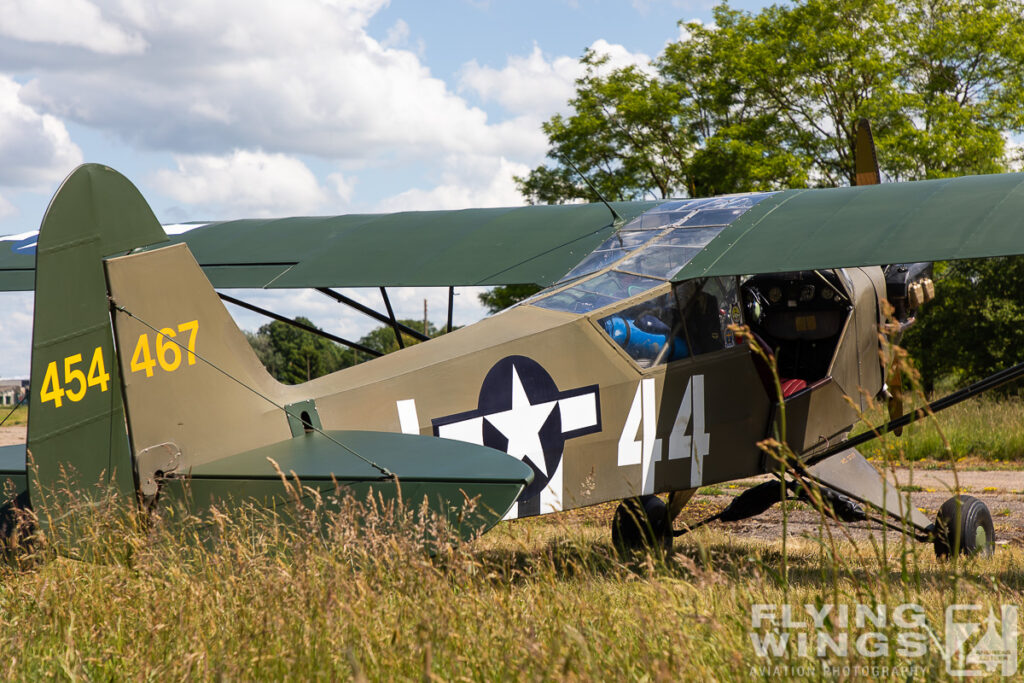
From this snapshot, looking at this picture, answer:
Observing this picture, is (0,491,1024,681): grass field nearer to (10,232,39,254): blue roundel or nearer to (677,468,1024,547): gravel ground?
(677,468,1024,547): gravel ground

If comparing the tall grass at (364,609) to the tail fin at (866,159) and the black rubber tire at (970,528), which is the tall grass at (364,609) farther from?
the tail fin at (866,159)

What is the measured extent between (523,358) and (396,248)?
3.74 meters

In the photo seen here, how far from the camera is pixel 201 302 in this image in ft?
14.0

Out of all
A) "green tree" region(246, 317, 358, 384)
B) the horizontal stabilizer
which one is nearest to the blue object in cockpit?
the horizontal stabilizer

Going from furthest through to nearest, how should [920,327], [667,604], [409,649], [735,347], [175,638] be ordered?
[920,327], [735,347], [175,638], [409,649], [667,604]

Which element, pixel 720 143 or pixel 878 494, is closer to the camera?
pixel 878 494

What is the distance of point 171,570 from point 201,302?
1335 mm

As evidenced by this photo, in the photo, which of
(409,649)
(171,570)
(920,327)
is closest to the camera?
(409,649)

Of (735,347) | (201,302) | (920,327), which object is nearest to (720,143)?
(920,327)

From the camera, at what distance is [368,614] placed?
2.82m

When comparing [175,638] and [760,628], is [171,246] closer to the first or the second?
[175,638]

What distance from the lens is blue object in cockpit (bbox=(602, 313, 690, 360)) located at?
17.5ft

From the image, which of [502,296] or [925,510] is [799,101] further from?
[925,510]

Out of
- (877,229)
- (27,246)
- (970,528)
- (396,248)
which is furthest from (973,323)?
(27,246)
